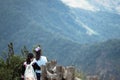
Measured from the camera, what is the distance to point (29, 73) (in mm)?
8602

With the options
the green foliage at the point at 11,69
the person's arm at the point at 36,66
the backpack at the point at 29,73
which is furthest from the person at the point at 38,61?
the green foliage at the point at 11,69

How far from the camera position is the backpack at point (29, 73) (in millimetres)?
8555

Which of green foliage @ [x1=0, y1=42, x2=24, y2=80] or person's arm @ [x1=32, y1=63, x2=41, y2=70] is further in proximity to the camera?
green foliage @ [x1=0, y1=42, x2=24, y2=80]

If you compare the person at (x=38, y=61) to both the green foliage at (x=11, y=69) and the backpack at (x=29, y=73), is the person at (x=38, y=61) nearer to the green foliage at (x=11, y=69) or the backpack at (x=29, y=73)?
the backpack at (x=29, y=73)

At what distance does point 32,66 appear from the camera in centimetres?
890

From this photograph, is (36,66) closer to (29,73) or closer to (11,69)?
(29,73)

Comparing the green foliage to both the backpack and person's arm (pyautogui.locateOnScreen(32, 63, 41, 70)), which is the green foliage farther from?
the backpack

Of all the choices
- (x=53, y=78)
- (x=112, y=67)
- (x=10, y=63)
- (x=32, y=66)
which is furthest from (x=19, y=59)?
(x=112, y=67)

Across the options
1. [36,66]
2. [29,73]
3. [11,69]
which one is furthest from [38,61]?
[11,69]

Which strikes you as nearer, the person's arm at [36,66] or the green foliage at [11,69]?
the person's arm at [36,66]

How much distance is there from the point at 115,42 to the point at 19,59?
185 metres

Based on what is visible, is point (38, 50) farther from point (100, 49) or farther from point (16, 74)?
point (100, 49)

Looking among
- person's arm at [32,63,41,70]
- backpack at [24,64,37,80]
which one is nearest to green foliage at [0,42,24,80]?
person's arm at [32,63,41,70]

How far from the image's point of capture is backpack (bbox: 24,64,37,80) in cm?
855
